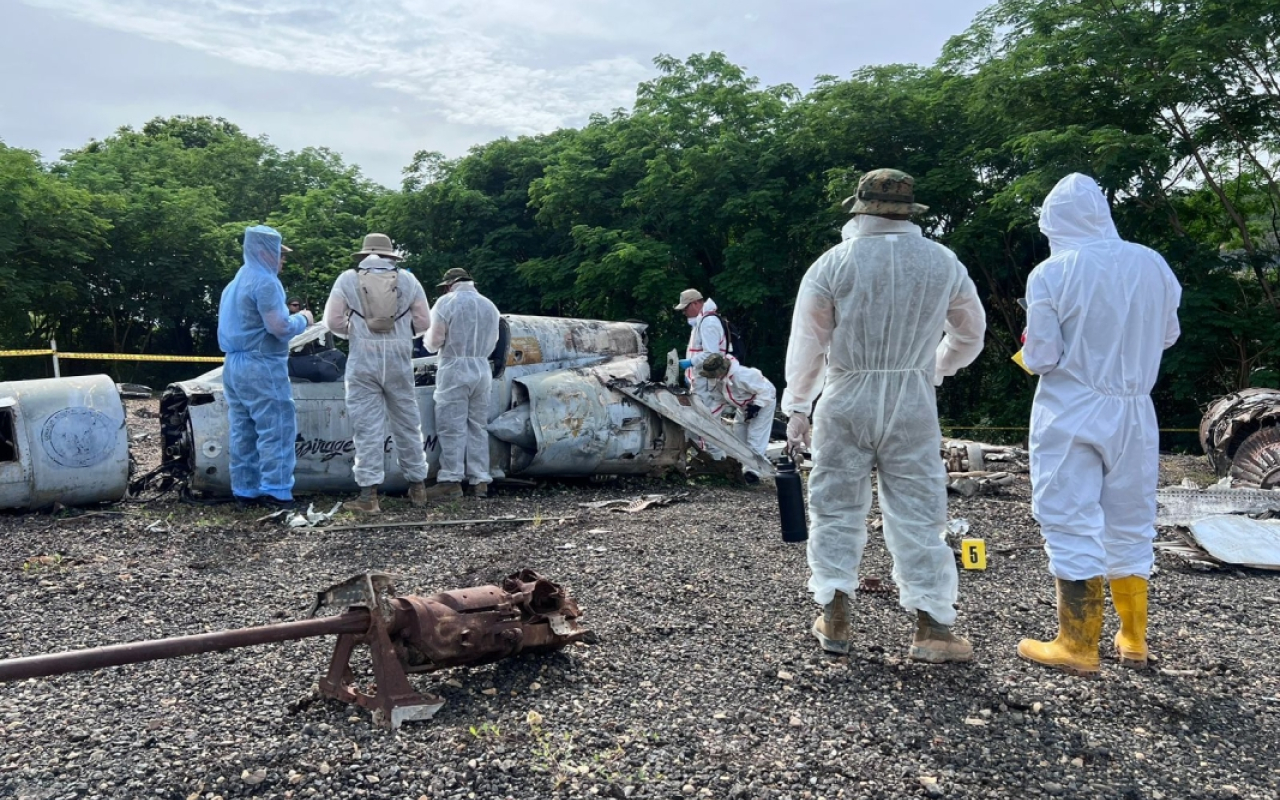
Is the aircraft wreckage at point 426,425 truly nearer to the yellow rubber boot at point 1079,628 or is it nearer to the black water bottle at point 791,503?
the black water bottle at point 791,503

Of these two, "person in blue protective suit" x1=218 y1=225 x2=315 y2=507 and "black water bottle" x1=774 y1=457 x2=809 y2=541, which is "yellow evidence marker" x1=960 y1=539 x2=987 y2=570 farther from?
"person in blue protective suit" x1=218 y1=225 x2=315 y2=507

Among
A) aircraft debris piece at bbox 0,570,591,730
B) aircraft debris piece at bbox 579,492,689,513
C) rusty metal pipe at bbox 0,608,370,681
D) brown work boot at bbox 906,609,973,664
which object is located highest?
rusty metal pipe at bbox 0,608,370,681

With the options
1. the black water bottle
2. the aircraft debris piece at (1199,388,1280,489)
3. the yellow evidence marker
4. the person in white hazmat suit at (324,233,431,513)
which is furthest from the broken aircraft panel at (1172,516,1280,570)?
the person in white hazmat suit at (324,233,431,513)

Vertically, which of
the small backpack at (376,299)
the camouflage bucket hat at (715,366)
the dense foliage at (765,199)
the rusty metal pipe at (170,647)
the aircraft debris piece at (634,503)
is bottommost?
the aircraft debris piece at (634,503)

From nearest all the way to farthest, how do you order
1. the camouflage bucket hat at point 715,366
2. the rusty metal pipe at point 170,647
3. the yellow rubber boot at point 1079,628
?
the rusty metal pipe at point 170,647, the yellow rubber boot at point 1079,628, the camouflage bucket hat at point 715,366

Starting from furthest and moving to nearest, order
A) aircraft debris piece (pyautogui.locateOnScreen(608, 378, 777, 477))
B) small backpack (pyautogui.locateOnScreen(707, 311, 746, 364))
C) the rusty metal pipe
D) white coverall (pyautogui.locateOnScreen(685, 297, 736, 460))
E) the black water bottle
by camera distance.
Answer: small backpack (pyautogui.locateOnScreen(707, 311, 746, 364))
white coverall (pyautogui.locateOnScreen(685, 297, 736, 460))
aircraft debris piece (pyautogui.locateOnScreen(608, 378, 777, 477))
the black water bottle
the rusty metal pipe

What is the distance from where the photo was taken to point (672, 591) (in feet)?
16.1

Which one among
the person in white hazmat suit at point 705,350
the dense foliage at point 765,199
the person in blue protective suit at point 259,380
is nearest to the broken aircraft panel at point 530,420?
the person in blue protective suit at point 259,380

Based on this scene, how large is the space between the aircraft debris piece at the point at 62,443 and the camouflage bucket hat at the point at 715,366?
17.9 ft

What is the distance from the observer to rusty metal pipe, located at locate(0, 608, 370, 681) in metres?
2.57

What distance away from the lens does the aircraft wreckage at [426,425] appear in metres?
7.04

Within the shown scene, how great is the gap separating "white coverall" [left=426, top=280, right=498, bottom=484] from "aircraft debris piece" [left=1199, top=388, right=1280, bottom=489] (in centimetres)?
669

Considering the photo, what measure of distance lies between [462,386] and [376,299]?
109 cm

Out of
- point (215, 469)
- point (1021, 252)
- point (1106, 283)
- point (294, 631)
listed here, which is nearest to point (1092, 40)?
point (1021, 252)
